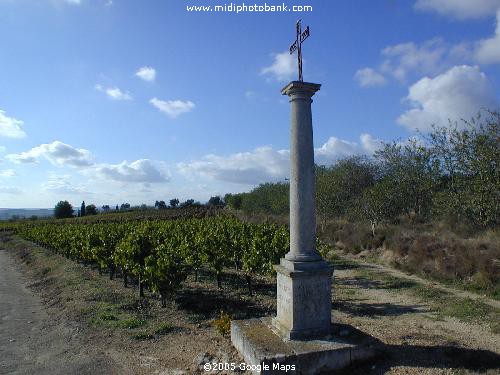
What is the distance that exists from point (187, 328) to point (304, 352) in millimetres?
4327

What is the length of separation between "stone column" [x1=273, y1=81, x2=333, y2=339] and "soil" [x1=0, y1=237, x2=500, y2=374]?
1.05 m

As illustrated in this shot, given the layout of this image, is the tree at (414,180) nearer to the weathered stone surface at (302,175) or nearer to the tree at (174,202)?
the weathered stone surface at (302,175)

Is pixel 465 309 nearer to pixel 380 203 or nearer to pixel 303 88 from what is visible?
pixel 303 88

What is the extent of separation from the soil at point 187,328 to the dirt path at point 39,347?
24 millimetres

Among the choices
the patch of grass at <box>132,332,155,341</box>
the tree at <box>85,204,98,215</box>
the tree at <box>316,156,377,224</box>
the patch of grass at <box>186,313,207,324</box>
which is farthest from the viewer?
the tree at <box>85,204,98,215</box>

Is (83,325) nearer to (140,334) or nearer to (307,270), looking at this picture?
(140,334)

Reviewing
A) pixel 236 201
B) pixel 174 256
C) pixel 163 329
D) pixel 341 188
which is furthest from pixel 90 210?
pixel 163 329

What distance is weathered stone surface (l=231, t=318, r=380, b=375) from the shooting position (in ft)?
21.3

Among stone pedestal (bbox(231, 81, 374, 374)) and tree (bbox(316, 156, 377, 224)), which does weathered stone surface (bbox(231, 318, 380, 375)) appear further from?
tree (bbox(316, 156, 377, 224))

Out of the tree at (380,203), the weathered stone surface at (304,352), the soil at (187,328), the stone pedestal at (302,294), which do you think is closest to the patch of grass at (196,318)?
the soil at (187,328)

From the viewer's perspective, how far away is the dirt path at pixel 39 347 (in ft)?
26.6

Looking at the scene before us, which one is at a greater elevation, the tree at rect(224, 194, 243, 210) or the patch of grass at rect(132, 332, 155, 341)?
the tree at rect(224, 194, 243, 210)

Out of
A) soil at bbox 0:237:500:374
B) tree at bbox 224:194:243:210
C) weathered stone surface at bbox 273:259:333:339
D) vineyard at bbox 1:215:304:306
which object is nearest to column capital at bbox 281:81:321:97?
weathered stone surface at bbox 273:259:333:339

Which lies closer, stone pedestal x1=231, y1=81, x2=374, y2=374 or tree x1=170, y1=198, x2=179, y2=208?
stone pedestal x1=231, y1=81, x2=374, y2=374
